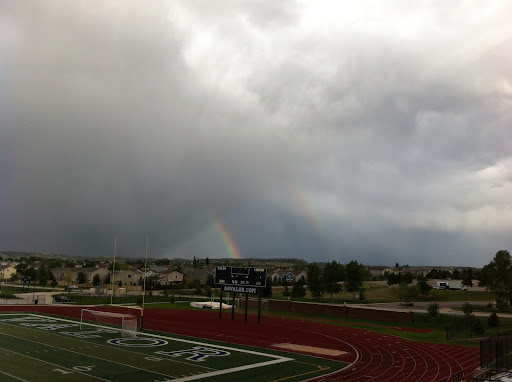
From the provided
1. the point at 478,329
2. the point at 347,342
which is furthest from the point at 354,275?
the point at 347,342

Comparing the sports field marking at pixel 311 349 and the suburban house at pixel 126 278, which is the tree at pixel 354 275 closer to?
the sports field marking at pixel 311 349

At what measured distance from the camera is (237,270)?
54.8 metres

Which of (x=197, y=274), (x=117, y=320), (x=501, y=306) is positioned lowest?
(x=117, y=320)

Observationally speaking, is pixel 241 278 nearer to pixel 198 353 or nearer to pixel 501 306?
pixel 198 353

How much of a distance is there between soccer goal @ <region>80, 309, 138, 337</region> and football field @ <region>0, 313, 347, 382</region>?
0.79 m

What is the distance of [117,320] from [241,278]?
15850 mm

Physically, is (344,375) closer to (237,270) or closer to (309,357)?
(309,357)

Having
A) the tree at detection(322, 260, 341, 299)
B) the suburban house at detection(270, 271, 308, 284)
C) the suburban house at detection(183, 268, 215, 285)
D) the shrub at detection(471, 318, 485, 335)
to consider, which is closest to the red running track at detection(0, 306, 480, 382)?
the shrub at detection(471, 318, 485, 335)

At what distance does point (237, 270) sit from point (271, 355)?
2192 centimetres

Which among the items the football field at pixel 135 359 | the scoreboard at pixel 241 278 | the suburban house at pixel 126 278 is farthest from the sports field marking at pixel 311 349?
the suburban house at pixel 126 278

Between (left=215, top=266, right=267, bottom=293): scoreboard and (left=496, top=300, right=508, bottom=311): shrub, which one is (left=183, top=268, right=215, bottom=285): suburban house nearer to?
(left=215, top=266, right=267, bottom=293): scoreboard

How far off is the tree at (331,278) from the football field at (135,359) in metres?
51.4

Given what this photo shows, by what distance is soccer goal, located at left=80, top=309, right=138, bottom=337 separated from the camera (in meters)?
40.4

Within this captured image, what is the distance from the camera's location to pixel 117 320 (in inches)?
1965
